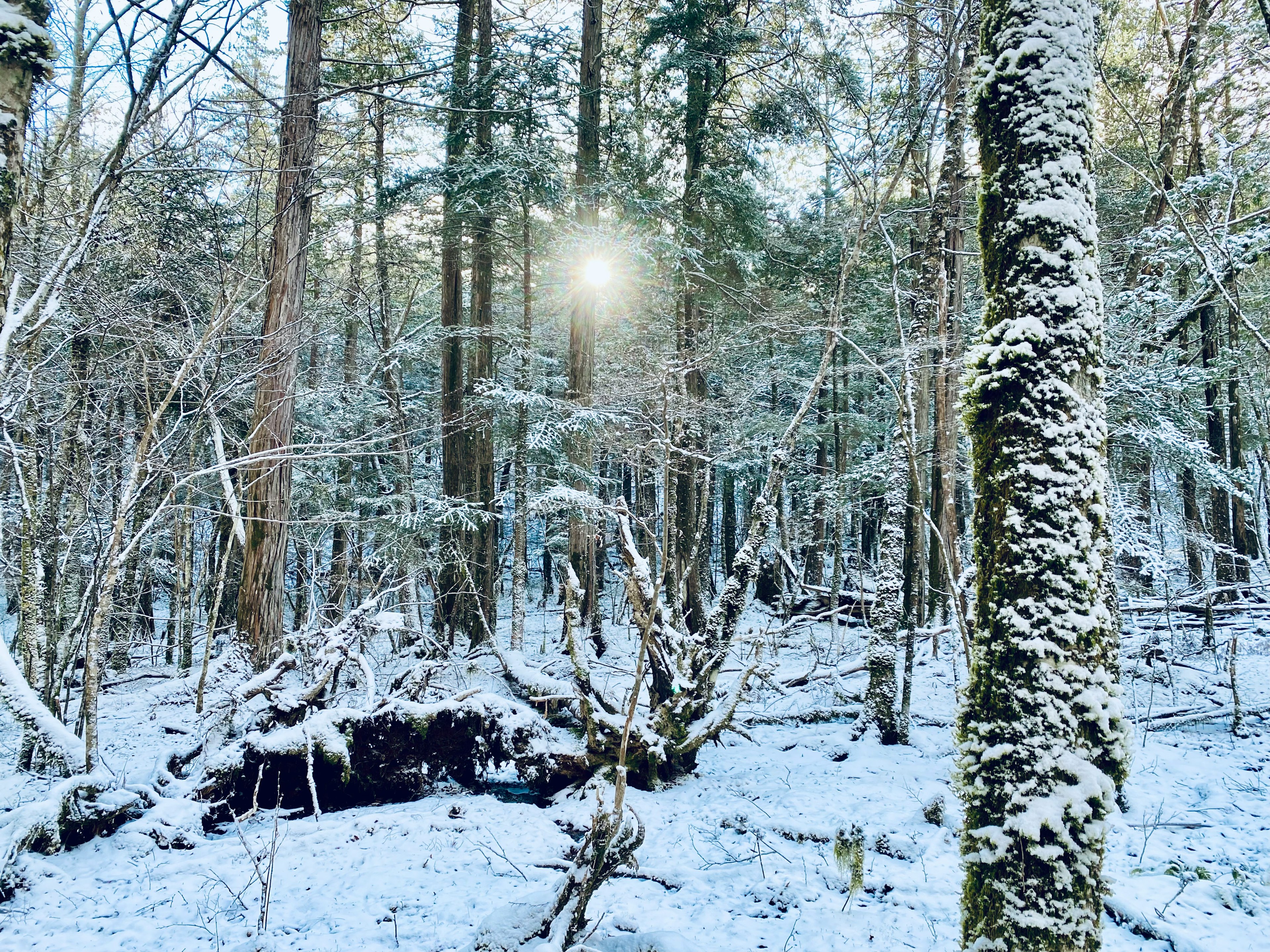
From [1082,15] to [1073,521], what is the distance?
193cm

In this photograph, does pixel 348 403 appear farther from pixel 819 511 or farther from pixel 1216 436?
pixel 1216 436

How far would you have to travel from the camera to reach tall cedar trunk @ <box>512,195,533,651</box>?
10789 millimetres

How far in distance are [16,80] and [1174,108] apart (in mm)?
12708

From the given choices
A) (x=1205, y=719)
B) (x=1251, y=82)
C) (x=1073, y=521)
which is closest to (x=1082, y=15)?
(x=1073, y=521)

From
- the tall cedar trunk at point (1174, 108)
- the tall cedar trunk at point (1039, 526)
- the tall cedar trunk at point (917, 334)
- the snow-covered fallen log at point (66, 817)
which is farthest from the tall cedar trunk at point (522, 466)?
the tall cedar trunk at point (1174, 108)

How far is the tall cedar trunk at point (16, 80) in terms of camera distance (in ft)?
8.34

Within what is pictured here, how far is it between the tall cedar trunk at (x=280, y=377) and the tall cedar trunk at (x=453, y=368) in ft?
12.9

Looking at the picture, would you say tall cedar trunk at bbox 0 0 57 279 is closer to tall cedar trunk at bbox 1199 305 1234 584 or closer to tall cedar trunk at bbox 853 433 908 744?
tall cedar trunk at bbox 853 433 908 744

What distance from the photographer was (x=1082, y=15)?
7.39 feet

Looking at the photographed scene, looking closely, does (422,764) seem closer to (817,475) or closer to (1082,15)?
(1082,15)

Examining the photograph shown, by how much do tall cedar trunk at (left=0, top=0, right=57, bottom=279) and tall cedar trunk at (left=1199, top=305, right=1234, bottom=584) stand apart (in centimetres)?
1433

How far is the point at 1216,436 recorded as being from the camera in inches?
521

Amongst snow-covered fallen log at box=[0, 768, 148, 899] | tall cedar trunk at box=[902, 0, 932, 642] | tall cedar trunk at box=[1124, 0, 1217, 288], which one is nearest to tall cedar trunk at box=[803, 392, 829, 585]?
tall cedar trunk at box=[902, 0, 932, 642]

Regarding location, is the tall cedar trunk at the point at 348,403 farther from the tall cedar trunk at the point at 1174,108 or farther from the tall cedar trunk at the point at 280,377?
the tall cedar trunk at the point at 1174,108
